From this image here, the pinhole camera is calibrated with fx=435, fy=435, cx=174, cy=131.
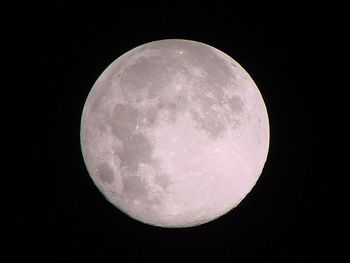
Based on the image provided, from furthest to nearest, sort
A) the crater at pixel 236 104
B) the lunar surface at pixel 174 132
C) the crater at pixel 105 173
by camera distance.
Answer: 1. the crater at pixel 105 173
2. the crater at pixel 236 104
3. the lunar surface at pixel 174 132

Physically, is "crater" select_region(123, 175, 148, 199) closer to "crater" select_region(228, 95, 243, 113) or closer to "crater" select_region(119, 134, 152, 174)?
"crater" select_region(119, 134, 152, 174)

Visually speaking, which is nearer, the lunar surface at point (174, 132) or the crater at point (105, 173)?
the lunar surface at point (174, 132)

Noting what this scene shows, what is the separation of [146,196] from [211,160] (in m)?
0.64

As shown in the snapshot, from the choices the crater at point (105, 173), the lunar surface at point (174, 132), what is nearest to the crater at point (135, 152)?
the lunar surface at point (174, 132)

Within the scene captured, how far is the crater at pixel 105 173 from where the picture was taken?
368 centimetres

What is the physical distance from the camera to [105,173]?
3.72 meters

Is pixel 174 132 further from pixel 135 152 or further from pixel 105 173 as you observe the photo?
pixel 105 173

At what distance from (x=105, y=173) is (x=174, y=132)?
772 millimetres

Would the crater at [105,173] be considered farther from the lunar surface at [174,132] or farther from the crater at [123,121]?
the crater at [123,121]

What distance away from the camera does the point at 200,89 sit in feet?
11.4

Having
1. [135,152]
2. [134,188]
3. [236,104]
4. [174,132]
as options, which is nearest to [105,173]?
[134,188]

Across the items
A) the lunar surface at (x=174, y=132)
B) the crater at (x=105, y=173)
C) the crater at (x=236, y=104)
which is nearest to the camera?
the lunar surface at (x=174, y=132)

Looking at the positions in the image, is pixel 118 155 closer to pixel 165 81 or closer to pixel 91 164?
pixel 91 164

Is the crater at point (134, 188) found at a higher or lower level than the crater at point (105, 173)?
A: lower
